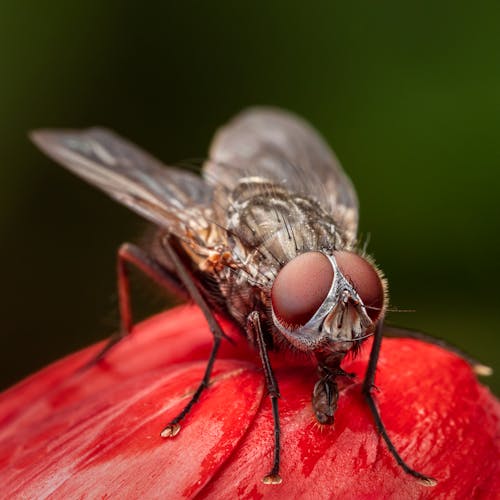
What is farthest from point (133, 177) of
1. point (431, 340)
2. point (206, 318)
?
point (431, 340)

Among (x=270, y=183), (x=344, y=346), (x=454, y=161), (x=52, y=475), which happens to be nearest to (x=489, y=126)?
(x=454, y=161)

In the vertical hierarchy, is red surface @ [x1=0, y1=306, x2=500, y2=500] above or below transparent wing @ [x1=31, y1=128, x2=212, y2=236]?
below

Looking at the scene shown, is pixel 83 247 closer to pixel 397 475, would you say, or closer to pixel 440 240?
pixel 440 240

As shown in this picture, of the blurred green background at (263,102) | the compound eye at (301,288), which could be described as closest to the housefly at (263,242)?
the compound eye at (301,288)

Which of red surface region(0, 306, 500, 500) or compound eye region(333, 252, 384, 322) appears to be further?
compound eye region(333, 252, 384, 322)

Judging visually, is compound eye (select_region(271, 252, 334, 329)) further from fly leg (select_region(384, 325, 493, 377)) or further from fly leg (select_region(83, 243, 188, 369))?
fly leg (select_region(83, 243, 188, 369))

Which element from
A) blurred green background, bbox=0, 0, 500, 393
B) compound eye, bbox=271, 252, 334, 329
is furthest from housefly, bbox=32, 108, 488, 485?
blurred green background, bbox=0, 0, 500, 393
